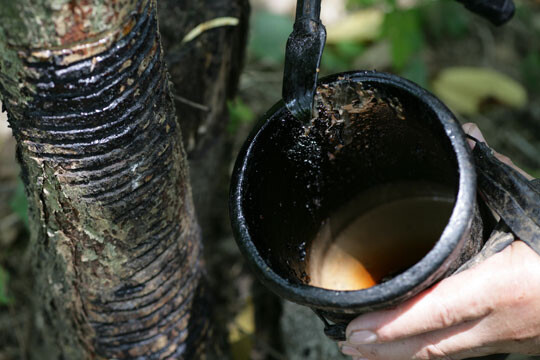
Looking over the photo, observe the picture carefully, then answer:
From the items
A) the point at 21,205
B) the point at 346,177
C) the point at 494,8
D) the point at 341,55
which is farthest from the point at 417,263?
the point at 341,55

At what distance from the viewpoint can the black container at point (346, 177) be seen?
1.07m

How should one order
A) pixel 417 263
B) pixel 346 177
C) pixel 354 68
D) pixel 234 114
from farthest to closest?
pixel 354 68 → pixel 234 114 → pixel 346 177 → pixel 417 263

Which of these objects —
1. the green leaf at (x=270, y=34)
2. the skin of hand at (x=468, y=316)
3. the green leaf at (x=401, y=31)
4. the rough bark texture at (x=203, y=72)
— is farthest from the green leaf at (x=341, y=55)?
the skin of hand at (x=468, y=316)

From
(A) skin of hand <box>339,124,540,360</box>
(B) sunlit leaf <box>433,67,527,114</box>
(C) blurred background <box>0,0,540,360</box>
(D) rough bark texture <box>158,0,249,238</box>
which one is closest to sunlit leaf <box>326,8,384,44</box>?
(C) blurred background <box>0,0,540,360</box>

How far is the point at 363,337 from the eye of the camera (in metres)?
1.18

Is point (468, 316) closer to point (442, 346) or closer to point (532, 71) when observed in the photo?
point (442, 346)

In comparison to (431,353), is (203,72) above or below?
above

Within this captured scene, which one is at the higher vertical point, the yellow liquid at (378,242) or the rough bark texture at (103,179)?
the rough bark texture at (103,179)

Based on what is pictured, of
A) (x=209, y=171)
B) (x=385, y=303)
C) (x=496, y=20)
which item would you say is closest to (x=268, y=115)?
(x=385, y=303)

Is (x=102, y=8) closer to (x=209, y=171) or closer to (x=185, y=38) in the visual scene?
(x=185, y=38)

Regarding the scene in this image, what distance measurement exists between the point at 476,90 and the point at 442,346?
1.87 m

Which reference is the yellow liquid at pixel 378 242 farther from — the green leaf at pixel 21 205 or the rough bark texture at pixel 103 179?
the green leaf at pixel 21 205

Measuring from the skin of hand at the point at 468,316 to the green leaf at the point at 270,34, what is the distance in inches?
68.2

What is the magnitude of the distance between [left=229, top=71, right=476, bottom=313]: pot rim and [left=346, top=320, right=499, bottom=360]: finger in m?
0.17
